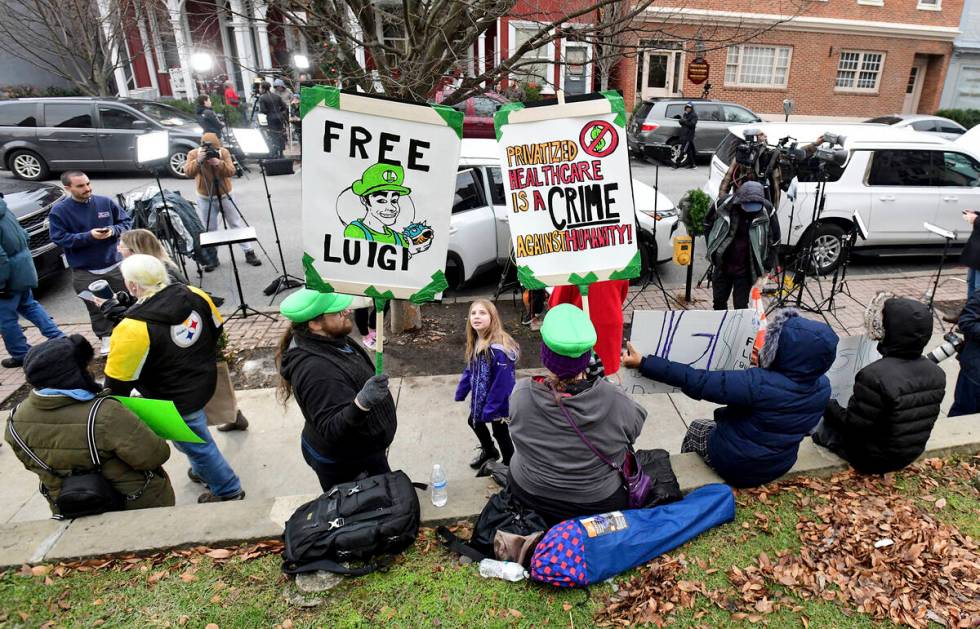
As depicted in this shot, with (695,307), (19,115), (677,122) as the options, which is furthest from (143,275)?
(677,122)

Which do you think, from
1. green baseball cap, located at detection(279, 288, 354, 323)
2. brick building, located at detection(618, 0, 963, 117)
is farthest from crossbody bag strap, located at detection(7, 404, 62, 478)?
brick building, located at detection(618, 0, 963, 117)

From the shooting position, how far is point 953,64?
2545 centimetres

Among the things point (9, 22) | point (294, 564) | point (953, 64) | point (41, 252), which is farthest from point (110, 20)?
point (953, 64)

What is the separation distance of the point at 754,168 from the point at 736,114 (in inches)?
464

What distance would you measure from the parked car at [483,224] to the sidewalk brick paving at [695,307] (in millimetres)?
628

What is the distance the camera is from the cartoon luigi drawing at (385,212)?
307 cm

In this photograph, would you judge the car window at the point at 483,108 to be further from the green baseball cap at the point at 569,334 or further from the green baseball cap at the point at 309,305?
the green baseball cap at the point at 569,334

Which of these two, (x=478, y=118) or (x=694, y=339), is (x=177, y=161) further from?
(x=694, y=339)

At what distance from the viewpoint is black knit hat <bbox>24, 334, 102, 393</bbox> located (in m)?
3.06

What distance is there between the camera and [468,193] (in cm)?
739

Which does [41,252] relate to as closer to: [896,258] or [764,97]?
[896,258]

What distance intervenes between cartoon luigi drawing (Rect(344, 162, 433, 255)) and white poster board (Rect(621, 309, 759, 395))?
56.1 inches

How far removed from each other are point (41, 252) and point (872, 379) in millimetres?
9462

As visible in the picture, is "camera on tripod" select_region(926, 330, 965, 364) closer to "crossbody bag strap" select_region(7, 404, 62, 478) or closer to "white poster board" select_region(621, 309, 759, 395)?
"white poster board" select_region(621, 309, 759, 395)
